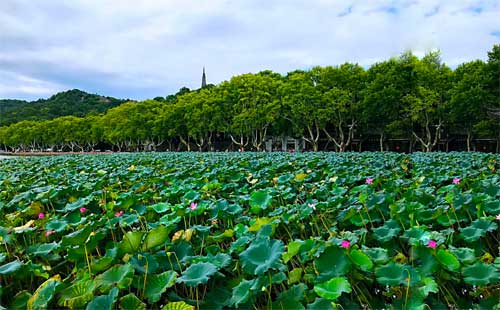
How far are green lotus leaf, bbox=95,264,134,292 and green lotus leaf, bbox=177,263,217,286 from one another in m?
0.19

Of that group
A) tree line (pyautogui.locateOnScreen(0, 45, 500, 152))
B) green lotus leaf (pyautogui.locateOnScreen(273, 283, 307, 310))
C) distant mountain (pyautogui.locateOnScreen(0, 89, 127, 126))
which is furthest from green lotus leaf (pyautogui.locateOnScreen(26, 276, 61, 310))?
distant mountain (pyautogui.locateOnScreen(0, 89, 127, 126))

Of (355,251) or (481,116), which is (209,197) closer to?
(355,251)

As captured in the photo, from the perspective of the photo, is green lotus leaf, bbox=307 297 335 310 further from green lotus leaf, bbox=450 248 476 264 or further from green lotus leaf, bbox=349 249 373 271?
green lotus leaf, bbox=450 248 476 264

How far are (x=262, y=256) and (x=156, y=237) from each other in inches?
19.5

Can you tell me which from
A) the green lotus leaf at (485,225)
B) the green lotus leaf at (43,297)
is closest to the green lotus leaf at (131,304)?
the green lotus leaf at (43,297)

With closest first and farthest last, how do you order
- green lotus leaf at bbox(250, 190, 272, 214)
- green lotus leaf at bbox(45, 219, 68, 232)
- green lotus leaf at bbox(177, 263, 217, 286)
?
1. green lotus leaf at bbox(177, 263, 217, 286)
2. green lotus leaf at bbox(45, 219, 68, 232)
3. green lotus leaf at bbox(250, 190, 272, 214)

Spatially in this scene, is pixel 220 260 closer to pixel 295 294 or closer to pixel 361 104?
pixel 295 294

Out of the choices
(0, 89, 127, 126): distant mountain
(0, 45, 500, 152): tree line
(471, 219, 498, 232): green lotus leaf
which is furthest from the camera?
(0, 89, 127, 126): distant mountain

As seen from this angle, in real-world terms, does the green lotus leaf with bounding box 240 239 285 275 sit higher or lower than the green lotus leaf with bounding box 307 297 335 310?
higher

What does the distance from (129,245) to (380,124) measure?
27849mm

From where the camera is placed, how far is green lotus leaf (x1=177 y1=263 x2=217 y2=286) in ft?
4.42

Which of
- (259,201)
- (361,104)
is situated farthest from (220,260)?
(361,104)

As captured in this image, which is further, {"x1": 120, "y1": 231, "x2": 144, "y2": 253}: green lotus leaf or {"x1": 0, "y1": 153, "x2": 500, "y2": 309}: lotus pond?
{"x1": 120, "y1": 231, "x2": 144, "y2": 253}: green lotus leaf

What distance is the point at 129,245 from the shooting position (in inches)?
64.9
